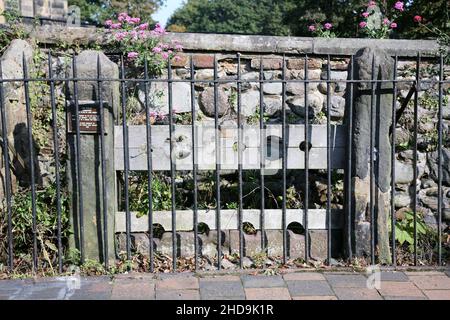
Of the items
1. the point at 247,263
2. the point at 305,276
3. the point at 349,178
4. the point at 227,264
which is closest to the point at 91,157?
the point at 227,264

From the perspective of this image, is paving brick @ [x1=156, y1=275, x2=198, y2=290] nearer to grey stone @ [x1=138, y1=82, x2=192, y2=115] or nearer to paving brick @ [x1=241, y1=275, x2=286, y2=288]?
paving brick @ [x1=241, y1=275, x2=286, y2=288]

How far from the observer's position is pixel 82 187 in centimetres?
399

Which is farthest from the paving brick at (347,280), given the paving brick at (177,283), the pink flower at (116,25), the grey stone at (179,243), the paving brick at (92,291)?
the pink flower at (116,25)

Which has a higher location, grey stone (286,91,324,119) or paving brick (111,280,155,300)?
grey stone (286,91,324,119)

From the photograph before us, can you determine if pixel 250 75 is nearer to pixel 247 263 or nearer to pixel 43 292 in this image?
pixel 247 263

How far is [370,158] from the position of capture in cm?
409

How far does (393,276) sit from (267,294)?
100 cm

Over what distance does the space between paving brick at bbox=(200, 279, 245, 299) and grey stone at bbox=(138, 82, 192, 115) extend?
1.75 meters

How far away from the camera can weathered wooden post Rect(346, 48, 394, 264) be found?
13.4ft

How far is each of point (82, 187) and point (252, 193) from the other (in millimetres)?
1581

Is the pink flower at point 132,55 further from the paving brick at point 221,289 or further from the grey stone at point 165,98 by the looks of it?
the paving brick at point 221,289

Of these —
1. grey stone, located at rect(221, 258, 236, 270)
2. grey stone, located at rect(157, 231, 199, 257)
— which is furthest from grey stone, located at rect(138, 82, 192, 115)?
grey stone, located at rect(221, 258, 236, 270)

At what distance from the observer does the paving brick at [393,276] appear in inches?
153

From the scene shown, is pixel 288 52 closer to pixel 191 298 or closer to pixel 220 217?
pixel 220 217
